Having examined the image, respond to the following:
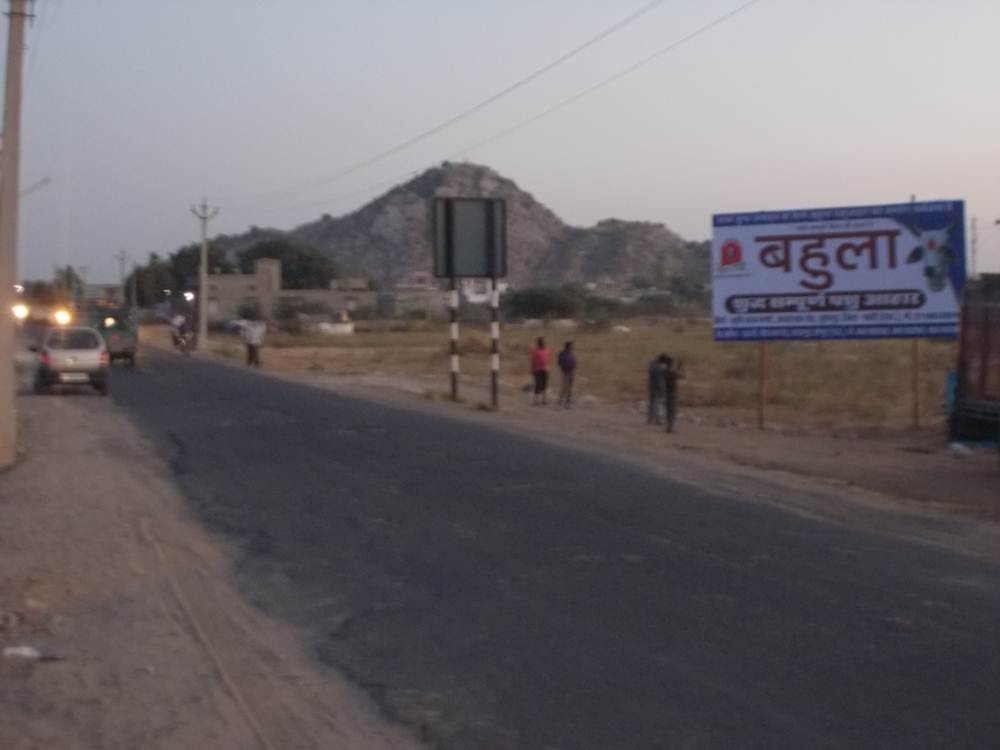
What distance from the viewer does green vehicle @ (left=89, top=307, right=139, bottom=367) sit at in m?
53.4

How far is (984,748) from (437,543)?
716cm

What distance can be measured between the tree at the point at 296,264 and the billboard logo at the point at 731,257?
159 metres

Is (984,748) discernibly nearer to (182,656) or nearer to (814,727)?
(814,727)

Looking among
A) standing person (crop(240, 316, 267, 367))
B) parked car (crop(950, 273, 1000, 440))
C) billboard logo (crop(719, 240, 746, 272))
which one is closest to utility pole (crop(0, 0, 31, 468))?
parked car (crop(950, 273, 1000, 440))

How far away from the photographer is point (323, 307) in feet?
478

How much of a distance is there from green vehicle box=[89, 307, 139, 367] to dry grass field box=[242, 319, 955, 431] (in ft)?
23.5

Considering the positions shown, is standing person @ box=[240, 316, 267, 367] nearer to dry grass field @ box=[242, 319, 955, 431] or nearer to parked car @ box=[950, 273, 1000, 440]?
dry grass field @ box=[242, 319, 955, 431]

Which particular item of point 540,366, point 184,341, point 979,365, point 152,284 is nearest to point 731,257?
point 540,366

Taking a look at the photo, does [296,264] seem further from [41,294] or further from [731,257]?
[731,257]

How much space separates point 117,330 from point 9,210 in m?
34.7

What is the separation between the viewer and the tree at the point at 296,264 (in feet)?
620

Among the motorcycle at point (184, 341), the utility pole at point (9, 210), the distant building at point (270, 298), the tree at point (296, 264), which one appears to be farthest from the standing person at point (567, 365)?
the tree at point (296, 264)

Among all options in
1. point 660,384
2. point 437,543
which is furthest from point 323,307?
point 437,543

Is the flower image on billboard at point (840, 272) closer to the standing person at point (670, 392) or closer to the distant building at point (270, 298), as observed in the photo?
the standing person at point (670, 392)
